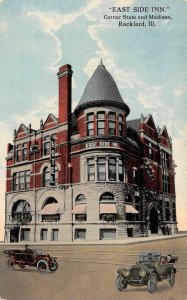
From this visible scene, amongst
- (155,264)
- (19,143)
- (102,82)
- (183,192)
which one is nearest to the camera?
(155,264)

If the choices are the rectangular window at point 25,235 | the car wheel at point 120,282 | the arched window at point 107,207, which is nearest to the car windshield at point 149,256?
the car wheel at point 120,282

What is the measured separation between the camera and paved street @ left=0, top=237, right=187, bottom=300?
31.9 feet

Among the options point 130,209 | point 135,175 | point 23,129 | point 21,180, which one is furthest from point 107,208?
point 23,129

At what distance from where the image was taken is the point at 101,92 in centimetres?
1298

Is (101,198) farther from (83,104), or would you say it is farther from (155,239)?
(83,104)

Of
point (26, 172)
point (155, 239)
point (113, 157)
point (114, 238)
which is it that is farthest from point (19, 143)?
point (155, 239)

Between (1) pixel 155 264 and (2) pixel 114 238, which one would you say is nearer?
(1) pixel 155 264

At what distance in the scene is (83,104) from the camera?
12.9 m

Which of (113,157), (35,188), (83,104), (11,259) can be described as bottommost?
(11,259)

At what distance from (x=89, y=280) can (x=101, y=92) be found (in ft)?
19.9

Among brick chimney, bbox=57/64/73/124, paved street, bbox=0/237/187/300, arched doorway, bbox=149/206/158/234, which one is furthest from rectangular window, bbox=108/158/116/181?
paved street, bbox=0/237/187/300

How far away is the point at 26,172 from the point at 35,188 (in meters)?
0.77

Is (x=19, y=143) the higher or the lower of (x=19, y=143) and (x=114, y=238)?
the higher

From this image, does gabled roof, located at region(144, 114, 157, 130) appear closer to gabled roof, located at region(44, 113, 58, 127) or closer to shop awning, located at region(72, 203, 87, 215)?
gabled roof, located at region(44, 113, 58, 127)
